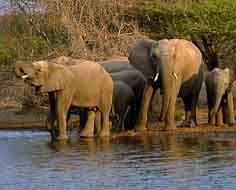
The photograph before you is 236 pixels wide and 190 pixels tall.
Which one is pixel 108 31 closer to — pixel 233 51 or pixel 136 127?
pixel 233 51

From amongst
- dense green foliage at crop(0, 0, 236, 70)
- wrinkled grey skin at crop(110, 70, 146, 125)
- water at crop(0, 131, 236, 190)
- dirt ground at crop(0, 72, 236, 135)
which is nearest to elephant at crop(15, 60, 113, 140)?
water at crop(0, 131, 236, 190)

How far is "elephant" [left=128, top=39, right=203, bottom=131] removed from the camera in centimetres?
2280

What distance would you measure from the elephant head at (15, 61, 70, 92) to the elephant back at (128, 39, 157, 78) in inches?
98.4

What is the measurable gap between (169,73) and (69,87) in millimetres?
2439

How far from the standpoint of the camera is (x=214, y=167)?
16.1 meters

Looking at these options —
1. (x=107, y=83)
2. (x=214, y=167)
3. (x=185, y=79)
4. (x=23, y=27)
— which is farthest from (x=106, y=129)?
(x=23, y=27)

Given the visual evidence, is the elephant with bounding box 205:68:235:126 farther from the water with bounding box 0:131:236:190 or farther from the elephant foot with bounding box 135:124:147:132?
the water with bounding box 0:131:236:190

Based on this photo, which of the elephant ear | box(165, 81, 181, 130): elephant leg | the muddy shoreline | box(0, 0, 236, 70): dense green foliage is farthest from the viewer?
box(0, 0, 236, 70): dense green foliage

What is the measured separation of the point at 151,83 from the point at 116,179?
818 centimetres

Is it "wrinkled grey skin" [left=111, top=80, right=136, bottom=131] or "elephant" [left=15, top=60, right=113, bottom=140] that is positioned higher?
"elephant" [left=15, top=60, right=113, bottom=140]

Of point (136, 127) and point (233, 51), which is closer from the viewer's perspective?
point (136, 127)

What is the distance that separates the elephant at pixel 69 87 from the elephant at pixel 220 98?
2542 mm

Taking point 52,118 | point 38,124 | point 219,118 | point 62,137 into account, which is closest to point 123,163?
point 62,137

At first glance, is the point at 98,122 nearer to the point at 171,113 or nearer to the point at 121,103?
the point at 121,103
